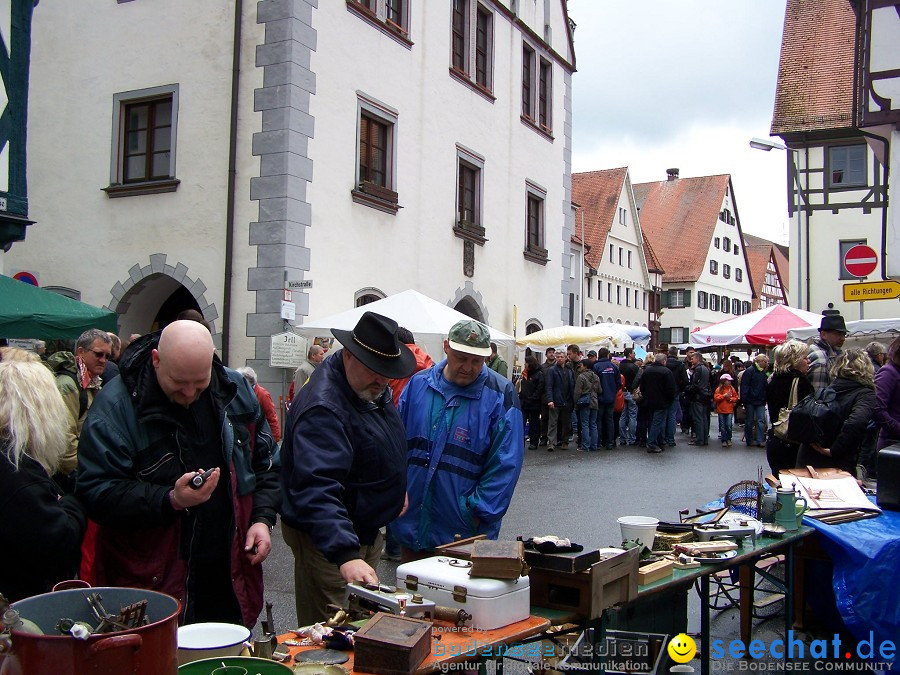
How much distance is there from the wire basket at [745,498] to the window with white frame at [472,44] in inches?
542

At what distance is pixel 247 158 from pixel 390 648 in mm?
12006

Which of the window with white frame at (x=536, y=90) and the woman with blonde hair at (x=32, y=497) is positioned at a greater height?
the window with white frame at (x=536, y=90)

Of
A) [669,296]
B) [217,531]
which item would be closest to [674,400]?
[217,531]

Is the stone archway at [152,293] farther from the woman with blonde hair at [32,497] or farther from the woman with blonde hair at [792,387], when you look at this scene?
the woman with blonde hair at [32,497]

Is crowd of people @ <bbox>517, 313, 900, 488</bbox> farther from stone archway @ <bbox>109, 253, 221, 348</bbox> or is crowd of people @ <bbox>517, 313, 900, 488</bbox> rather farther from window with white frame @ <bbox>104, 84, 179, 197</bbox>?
window with white frame @ <bbox>104, 84, 179, 197</bbox>

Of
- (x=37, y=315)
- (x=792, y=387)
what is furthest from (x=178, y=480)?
(x=37, y=315)

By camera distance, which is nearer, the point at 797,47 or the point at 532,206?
the point at 532,206

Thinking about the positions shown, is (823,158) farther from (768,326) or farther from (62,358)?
(62,358)

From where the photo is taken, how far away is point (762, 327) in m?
17.0

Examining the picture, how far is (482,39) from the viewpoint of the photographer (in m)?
19.1

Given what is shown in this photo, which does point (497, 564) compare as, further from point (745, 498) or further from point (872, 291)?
point (872, 291)

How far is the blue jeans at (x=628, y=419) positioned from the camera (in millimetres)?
17688

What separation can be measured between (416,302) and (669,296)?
47188 mm

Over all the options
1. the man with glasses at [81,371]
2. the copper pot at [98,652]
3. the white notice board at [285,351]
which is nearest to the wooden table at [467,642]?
the copper pot at [98,652]
